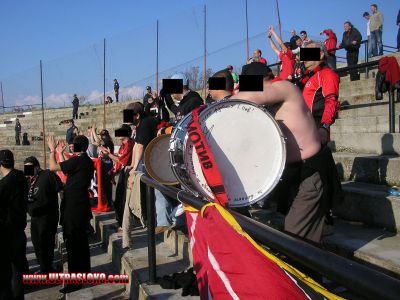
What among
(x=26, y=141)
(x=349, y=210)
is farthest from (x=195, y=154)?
(x=26, y=141)

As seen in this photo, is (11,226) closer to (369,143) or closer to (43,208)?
(43,208)

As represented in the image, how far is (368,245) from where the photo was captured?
3.33 metres

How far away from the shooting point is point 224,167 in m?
2.35

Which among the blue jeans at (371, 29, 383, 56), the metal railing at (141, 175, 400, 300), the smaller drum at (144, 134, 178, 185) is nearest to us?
the metal railing at (141, 175, 400, 300)

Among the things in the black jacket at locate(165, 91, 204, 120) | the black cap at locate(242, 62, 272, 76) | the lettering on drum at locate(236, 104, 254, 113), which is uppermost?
the black cap at locate(242, 62, 272, 76)

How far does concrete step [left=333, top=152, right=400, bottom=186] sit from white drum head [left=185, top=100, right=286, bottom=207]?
2.55 metres

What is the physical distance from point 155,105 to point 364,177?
3.52 m

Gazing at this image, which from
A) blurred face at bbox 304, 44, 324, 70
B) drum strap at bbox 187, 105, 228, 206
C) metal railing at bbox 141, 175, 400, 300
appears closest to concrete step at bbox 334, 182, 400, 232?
blurred face at bbox 304, 44, 324, 70

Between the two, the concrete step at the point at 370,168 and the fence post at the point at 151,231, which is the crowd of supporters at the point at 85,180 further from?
the concrete step at the point at 370,168

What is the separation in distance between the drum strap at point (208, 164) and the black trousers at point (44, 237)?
4487 millimetres

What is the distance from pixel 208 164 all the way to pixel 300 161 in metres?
0.87

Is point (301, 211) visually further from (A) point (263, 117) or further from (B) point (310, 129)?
(A) point (263, 117)

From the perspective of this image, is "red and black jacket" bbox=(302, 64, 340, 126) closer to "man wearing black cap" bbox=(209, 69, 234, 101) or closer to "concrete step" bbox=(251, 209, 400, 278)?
"man wearing black cap" bbox=(209, 69, 234, 101)

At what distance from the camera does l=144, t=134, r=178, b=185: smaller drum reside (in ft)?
11.9
